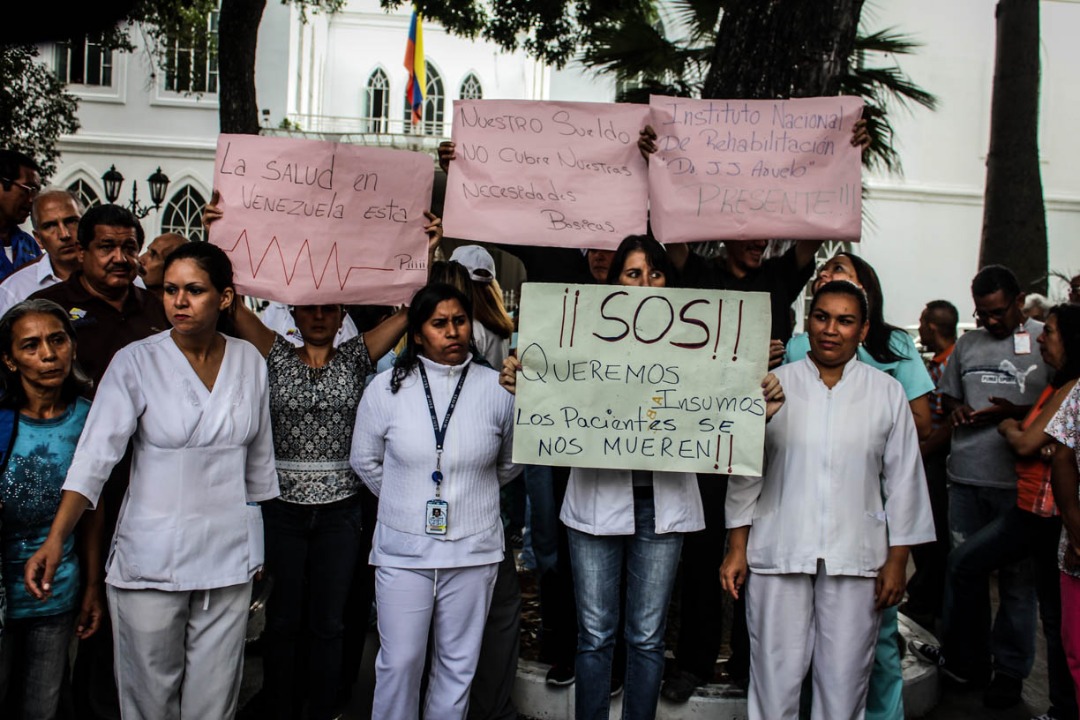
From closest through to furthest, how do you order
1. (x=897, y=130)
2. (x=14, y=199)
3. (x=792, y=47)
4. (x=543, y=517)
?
(x=14, y=199) < (x=543, y=517) < (x=792, y=47) < (x=897, y=130)

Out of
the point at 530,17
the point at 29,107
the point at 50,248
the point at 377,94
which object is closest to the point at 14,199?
the point at 50,248

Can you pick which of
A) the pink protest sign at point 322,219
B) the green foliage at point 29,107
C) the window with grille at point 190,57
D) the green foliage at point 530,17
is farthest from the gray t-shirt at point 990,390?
the window with grille at point 190,57

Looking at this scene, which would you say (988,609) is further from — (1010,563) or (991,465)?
(991,465)

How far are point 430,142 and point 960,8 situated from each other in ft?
41.5

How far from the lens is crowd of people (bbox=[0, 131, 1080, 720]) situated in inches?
135

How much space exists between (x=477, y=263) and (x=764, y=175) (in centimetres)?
181

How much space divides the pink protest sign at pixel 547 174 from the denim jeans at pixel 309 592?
1328mm

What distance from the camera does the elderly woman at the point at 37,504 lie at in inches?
135

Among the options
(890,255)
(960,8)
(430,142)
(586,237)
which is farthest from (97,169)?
(586,237)

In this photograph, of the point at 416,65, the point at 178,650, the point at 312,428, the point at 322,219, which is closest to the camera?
the point at 178,650

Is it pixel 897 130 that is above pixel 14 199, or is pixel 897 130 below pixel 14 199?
above

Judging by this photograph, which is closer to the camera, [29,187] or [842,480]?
[842,480]

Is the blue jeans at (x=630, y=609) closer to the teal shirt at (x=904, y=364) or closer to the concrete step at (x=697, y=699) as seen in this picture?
the concrete step at (x=697, y=699)

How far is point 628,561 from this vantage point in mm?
3789
